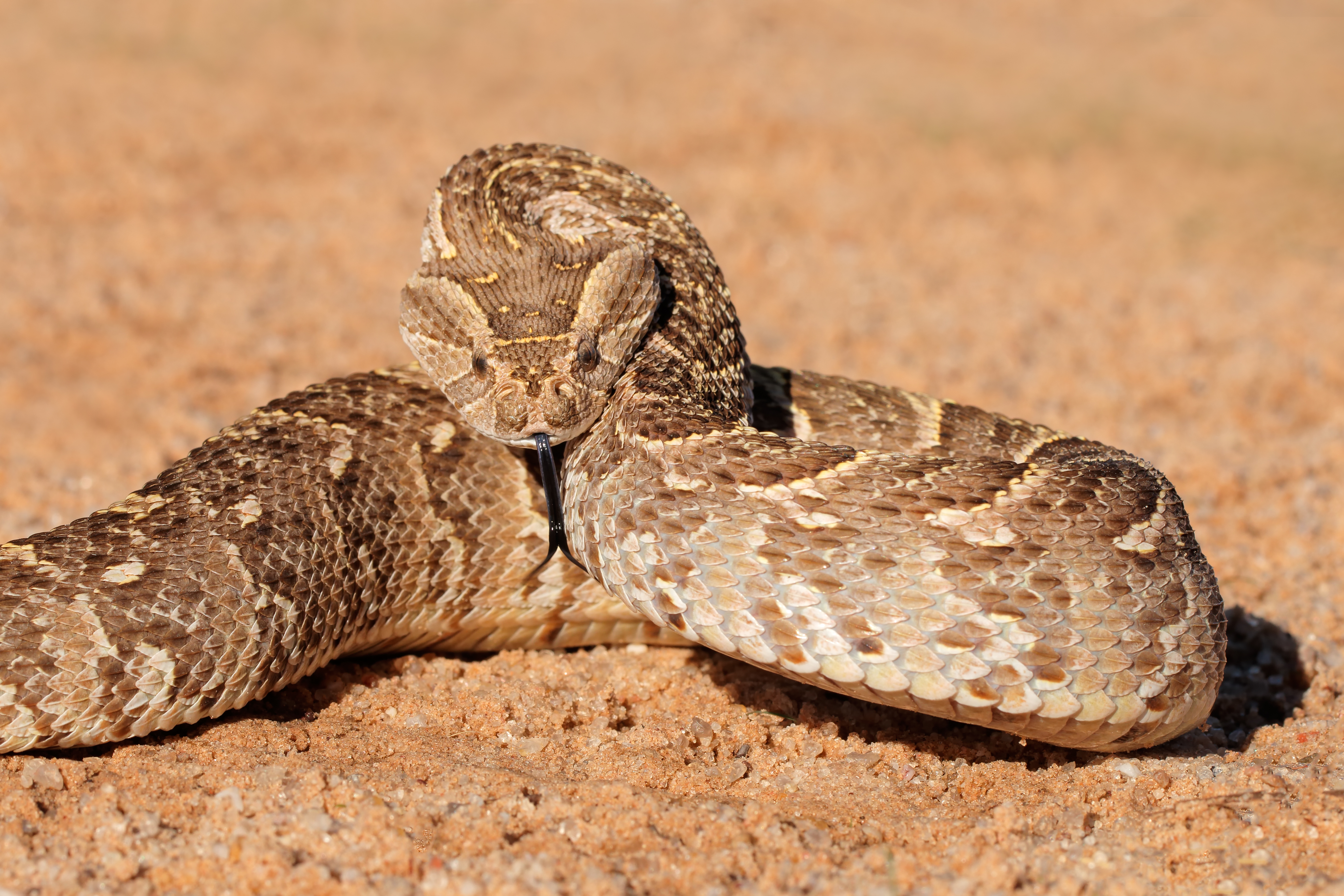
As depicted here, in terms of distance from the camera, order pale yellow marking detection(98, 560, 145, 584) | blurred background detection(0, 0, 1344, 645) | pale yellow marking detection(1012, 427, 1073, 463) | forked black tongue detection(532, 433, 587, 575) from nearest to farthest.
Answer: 1. pale yellow marking detection(98, 560, 145, 584)
2. forked black tongue detection(532, 433, 587, 575)
3. pale yellow marking detection(1012, 427, 1073, 463)
4. blurred background detection(0, 0, 1344, 645)

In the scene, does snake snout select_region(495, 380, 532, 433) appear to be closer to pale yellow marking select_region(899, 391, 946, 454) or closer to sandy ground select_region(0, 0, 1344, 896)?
sandy ground select_region(0, 0, 1344, 896)

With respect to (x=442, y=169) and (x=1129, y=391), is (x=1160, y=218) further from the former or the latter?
(x=442, y=169)

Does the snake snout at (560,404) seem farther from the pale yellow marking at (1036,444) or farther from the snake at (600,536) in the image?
the pale yellow marking at (1036,444)

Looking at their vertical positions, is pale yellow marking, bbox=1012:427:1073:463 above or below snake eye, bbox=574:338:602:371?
below

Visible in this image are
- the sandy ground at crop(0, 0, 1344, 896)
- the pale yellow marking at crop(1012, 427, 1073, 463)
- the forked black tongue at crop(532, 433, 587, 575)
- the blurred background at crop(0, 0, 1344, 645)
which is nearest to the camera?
the sandy ground at crop(0, 0, 1344, 896)

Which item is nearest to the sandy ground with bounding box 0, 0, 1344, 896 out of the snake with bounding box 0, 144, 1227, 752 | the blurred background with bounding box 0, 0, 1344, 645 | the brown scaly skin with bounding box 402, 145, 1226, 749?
the blurred background with bounding box 0, 0, 1344, 645

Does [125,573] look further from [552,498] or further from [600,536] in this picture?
[600,536]

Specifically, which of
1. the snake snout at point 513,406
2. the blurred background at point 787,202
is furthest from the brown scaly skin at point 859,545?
the blurred background at point 787,202
